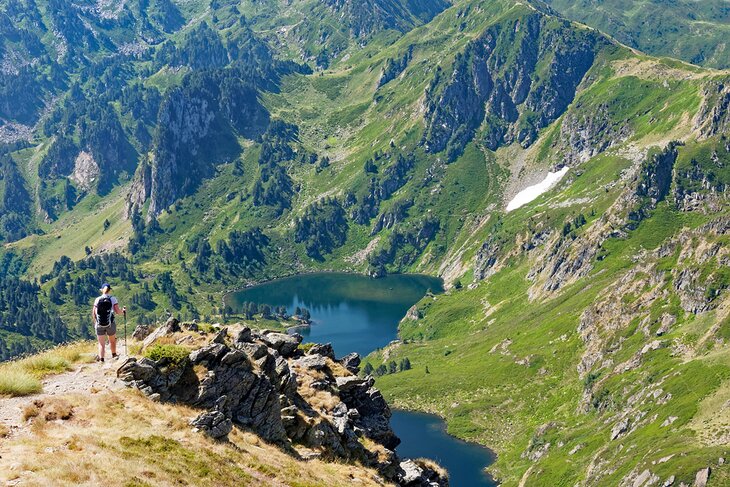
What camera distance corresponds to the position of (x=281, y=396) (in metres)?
51.2

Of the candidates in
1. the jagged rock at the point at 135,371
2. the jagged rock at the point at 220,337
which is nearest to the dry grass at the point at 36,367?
the jagged rock at the point at 135,371

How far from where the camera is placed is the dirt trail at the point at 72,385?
38.2 m

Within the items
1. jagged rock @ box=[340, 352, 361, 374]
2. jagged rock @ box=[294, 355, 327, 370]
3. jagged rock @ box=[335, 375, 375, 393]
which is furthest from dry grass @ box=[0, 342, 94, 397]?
jagged rock @ box=[340, 352, 361, 374]

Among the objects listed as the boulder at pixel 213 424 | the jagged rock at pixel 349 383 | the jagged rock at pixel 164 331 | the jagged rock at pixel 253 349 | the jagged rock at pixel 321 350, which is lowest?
the boulder at pixel 213 424

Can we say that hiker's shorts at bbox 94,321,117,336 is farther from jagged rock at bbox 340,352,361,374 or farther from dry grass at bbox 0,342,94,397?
jagged rock at bbox 340,352,361,374

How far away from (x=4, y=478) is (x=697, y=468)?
146 metres

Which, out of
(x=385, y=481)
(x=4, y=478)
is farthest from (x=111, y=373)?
(x=385, y=481)

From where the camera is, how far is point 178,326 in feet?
174

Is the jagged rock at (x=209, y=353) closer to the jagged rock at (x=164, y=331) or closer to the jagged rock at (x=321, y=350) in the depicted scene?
the jagged rock at (x=164, y=331)

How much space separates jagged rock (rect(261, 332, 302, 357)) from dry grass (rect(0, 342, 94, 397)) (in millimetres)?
14803

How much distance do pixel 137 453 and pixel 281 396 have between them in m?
15.4

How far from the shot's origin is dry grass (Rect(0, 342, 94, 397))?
134ft

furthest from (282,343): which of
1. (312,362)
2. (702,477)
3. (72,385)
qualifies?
(702,477)

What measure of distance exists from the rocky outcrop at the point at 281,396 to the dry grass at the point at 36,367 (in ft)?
14.4
